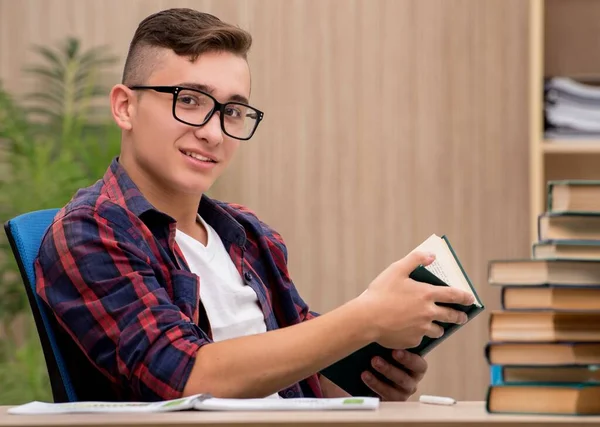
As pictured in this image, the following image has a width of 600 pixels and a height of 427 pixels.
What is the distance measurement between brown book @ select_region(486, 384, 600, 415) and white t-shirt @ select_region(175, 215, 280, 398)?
2.06 ft

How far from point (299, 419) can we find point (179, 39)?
2.75ft

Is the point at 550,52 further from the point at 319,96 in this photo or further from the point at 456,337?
the point at 456,337

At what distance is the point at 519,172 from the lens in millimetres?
3146

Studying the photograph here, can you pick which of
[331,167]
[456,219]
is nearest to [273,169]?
[331,167]

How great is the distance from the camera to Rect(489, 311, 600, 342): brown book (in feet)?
3.05

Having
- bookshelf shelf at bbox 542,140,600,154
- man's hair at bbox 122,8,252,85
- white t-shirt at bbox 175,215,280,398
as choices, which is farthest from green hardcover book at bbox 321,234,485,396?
bookshelf shelf at bbox 542,140,600,154

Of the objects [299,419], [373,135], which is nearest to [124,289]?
[299,419]

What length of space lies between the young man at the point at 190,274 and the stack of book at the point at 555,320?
0.20m

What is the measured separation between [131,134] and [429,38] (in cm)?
184

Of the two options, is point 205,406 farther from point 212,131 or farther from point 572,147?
point 572,147

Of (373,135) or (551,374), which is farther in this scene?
(373,135)

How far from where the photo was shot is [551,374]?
0.93 m

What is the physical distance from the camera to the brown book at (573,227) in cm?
95

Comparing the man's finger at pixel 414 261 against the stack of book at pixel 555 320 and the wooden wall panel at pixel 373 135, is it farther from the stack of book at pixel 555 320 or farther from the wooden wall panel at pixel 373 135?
the wooden wall panel at pixel 373 135
